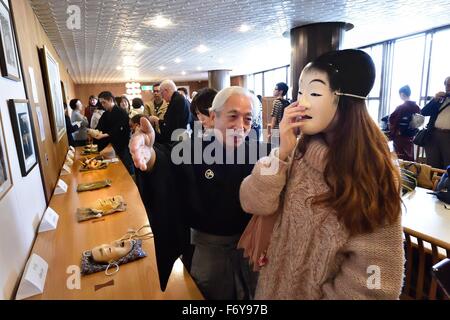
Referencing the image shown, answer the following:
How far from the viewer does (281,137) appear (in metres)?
0.73

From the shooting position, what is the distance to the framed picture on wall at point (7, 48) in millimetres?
1079

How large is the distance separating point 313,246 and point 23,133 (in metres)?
1.29

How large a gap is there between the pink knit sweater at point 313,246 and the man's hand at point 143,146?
1.08ft

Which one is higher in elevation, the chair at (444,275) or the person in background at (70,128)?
the person in background at (70,128)

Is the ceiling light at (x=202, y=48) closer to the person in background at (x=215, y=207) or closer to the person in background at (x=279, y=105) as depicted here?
the person in background at (x=279, y=105)

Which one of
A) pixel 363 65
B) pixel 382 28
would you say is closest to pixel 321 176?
pixel 363 65

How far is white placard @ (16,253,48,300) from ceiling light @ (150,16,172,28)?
10.2ft

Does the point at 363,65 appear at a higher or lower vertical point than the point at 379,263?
higher

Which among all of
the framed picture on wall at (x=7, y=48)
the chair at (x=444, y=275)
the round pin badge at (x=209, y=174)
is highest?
the framed picture on wall at (x=7, y=48)

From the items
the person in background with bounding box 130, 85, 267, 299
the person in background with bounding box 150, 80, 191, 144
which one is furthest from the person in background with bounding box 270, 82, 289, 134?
the person in background with bounding box 130, 85, 267, 299

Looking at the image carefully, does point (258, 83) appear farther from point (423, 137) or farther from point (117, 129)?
point (117, 129)

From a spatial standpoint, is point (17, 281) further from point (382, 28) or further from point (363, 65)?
point (382, 28)

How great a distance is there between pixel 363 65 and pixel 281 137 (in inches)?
10.9

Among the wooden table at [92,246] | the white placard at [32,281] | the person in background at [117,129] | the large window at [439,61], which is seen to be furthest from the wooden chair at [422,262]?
the large window at [439,61]
